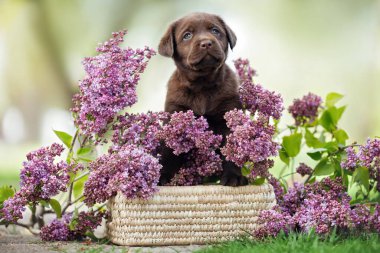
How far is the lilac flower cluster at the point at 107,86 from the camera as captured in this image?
10.3 ft

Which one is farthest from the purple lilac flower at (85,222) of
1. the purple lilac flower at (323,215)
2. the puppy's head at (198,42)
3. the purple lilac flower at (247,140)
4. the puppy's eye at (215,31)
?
the puppy's eye at (215,31)

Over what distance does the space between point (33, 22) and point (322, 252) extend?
6.55 metres

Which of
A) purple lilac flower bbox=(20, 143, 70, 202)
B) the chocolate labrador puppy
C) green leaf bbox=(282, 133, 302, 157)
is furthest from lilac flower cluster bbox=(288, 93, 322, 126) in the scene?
purple lilac flower bbox=(20, 143, 70, 202)

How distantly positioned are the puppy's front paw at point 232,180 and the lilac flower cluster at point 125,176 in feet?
1.33

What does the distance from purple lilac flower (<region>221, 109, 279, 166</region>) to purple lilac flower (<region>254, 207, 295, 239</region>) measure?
30 cm

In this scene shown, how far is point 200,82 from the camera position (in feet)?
10.8

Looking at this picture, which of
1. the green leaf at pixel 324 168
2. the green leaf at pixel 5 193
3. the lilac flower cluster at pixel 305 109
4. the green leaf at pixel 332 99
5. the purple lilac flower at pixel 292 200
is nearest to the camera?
the green leaf at pixel 5 193

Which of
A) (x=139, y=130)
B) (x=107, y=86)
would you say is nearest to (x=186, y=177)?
(x=139, y=130)

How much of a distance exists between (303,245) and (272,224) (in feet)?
1.17

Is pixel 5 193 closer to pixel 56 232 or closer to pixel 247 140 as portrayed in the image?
pixel 56 232

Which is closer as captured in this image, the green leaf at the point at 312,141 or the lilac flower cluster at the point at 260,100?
the lilac flower cluster at the point at 260,100

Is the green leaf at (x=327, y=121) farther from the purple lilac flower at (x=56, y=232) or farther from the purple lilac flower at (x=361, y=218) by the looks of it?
the purple lilac flower at (x=56, y=232)

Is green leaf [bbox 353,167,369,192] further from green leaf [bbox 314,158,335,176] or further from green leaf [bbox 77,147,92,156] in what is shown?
green leaf [bbox 77,147,92,156]

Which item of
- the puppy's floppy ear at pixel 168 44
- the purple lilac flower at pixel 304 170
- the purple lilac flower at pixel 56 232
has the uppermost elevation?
the puppy's floppy ear at pixel 168 44
